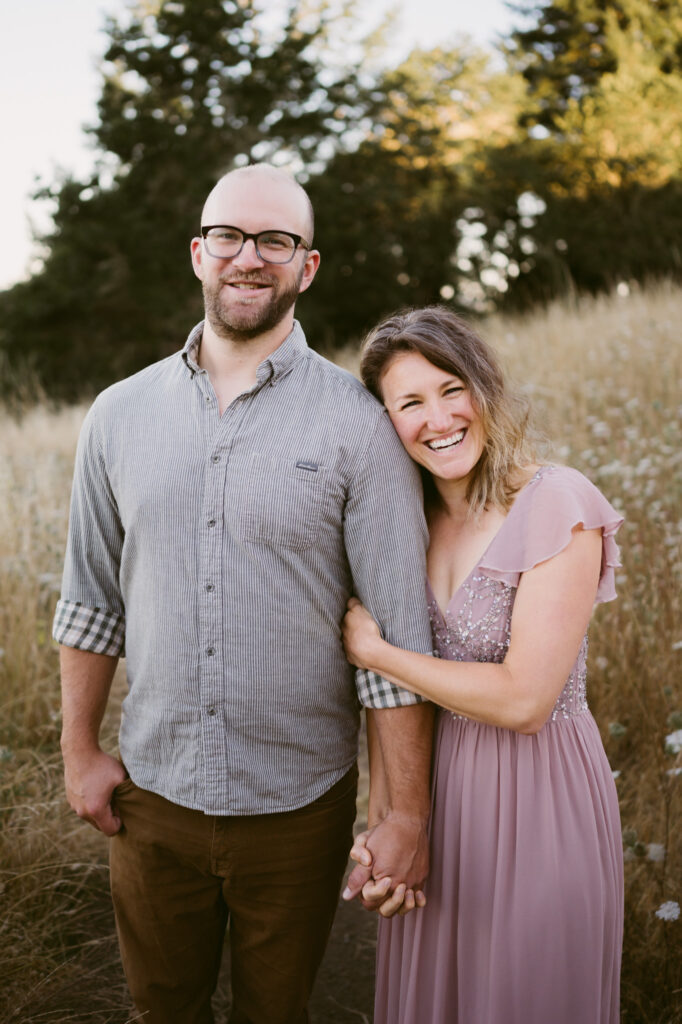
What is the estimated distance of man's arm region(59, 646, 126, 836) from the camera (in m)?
2.30

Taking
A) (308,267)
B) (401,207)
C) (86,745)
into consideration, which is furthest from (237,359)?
(401,207)

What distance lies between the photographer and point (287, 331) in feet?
7.47

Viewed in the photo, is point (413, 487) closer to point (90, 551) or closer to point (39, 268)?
point (90, 551)

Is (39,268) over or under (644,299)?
over

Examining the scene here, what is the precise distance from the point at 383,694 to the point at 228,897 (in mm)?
712

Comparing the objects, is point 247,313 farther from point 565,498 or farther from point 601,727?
point 601,727

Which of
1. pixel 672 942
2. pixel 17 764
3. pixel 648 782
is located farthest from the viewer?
pixel 17 764


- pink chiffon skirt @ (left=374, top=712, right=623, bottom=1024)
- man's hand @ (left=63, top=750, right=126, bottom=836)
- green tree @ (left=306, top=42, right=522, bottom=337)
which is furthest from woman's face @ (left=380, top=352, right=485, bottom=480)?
green tree @ (left=306, top=42, right=522, bottom=337)

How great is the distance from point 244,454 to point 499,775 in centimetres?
104

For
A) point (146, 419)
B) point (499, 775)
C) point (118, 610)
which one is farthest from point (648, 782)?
point (146, 419)

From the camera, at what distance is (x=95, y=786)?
90.9 inches

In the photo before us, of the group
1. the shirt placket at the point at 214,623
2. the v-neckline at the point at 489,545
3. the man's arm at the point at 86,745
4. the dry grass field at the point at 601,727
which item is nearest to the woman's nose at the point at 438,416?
the v-neckline at the point at 489,545

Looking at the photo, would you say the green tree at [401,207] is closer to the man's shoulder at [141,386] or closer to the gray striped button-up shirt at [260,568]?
the man's shoulder at [141,386]

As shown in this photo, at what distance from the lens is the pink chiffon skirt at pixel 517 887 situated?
1.99m
